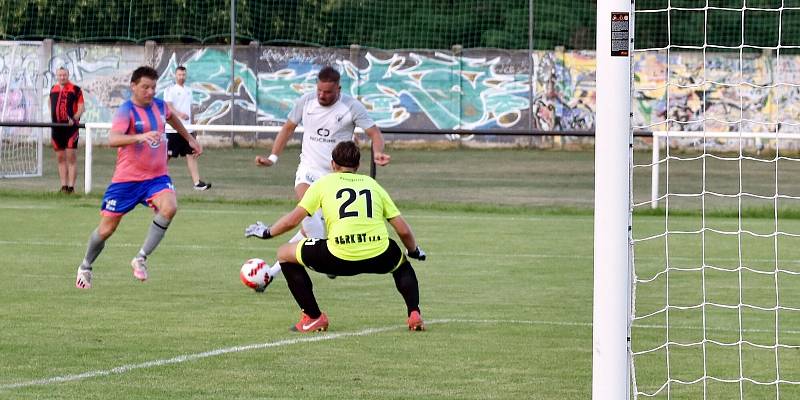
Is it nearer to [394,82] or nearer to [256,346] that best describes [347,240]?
[256,346]

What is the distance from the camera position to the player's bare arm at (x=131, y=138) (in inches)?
500

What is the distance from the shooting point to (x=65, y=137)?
2350cm

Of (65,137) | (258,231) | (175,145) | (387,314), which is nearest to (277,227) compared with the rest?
(258,231)

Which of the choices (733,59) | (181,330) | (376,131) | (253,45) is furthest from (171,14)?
(181,330)

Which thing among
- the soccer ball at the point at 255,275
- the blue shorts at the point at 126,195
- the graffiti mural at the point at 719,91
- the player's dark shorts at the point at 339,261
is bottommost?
the soccer ball at the point at 255,275

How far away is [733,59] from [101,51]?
17.2 m

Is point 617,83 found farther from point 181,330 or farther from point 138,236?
point 138,236

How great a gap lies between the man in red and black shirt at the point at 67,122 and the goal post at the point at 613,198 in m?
17.6

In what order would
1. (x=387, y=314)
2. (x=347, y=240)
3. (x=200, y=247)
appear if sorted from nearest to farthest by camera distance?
(x=347, y=240) < (x=387, y=314) < (x=200, y=247)

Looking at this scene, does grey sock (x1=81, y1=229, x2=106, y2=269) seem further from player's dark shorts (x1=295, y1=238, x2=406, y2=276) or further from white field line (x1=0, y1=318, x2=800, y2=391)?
white field line (x1=0, y1=318, x2=800, y2=391)

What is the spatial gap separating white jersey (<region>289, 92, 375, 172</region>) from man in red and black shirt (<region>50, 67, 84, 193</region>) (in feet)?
33.9

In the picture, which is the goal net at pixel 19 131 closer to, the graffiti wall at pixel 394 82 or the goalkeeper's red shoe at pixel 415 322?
the graffiti wall at pixel 394 82

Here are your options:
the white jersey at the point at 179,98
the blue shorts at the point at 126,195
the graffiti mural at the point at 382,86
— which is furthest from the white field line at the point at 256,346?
the graffiti mural at the point at 382,86

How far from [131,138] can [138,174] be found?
53cm
